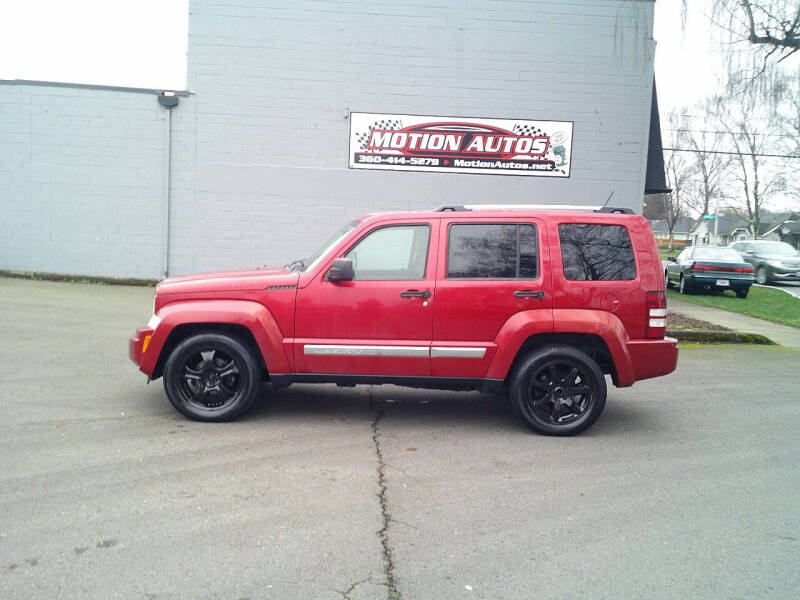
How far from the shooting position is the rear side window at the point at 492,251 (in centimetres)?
577

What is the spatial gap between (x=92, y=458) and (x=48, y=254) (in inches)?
475

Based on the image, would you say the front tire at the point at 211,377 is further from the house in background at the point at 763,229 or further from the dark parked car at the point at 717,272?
the house in background at the point at 763,229

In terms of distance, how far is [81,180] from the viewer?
14984 millimetres

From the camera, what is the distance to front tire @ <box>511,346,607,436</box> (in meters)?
5.67

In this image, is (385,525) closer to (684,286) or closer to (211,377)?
(211,377)

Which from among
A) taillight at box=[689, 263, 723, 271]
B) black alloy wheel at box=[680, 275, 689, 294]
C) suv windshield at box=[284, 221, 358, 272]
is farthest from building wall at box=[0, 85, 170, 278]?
black alloy wheel at box=[680, 275, 689, 294]

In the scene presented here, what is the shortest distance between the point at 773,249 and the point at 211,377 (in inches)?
1005

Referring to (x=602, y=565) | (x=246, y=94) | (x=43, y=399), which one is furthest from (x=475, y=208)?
(x=246, y=94)

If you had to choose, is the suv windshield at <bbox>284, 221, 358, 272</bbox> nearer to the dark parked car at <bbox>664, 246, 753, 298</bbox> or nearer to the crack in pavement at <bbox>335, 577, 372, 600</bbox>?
the crack in pavement at <bbox>335, 577, 372, 600</bbox>

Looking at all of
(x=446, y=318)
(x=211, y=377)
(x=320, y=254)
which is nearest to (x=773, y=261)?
(x=446, y=318)

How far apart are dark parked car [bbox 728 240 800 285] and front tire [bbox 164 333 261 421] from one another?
24.4 m

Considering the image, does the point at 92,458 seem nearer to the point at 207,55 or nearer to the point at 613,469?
the point at 613,469

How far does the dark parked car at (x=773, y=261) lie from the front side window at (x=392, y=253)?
76.6 feet

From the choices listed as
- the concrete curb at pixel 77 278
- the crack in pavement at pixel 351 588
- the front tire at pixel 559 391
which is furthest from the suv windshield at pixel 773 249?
the crack in pavement at pixel 351 588
